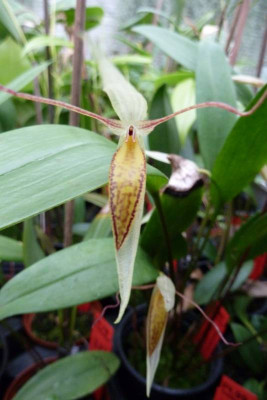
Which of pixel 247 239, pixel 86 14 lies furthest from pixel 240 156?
pixel 86 14

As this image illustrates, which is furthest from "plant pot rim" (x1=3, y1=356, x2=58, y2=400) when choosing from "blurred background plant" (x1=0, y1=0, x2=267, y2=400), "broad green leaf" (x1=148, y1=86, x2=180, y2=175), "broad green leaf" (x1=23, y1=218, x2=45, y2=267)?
"broad green leaf" (x1=148, y1=86, x2=180, y2=175)

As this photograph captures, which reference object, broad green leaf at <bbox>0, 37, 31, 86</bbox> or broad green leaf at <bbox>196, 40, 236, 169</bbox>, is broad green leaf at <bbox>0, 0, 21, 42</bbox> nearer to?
broad green leaf at <bbox>0, 37, 31, 86</bbox>

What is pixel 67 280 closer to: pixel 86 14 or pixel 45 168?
pixel 45 168

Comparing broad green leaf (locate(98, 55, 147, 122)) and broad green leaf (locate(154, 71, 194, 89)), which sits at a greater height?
broad green leaf (locate(98, 55, 147, 122))

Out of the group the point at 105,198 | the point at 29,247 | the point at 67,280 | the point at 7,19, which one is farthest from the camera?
the point at 105,198

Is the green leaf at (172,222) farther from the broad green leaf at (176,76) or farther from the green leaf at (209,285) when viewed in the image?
the broad green leaf at (176,76)

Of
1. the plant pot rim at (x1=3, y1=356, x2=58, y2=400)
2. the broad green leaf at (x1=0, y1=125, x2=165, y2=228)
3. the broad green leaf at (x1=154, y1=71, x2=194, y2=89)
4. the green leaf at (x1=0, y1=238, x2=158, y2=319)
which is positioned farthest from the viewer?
the broad green leaf at (x1=154, y1=71, x2=194, y2=89)

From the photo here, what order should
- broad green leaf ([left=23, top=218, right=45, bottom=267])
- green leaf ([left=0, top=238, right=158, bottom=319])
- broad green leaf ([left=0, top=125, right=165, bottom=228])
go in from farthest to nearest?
broad green leaf ([left=23, top=218, right=45, bottom=267]) < green leaf ([left=0, top=238, right=158, bottom=319]) < broad green leaf ([left=0, top=125, right=165, bottom=228])
